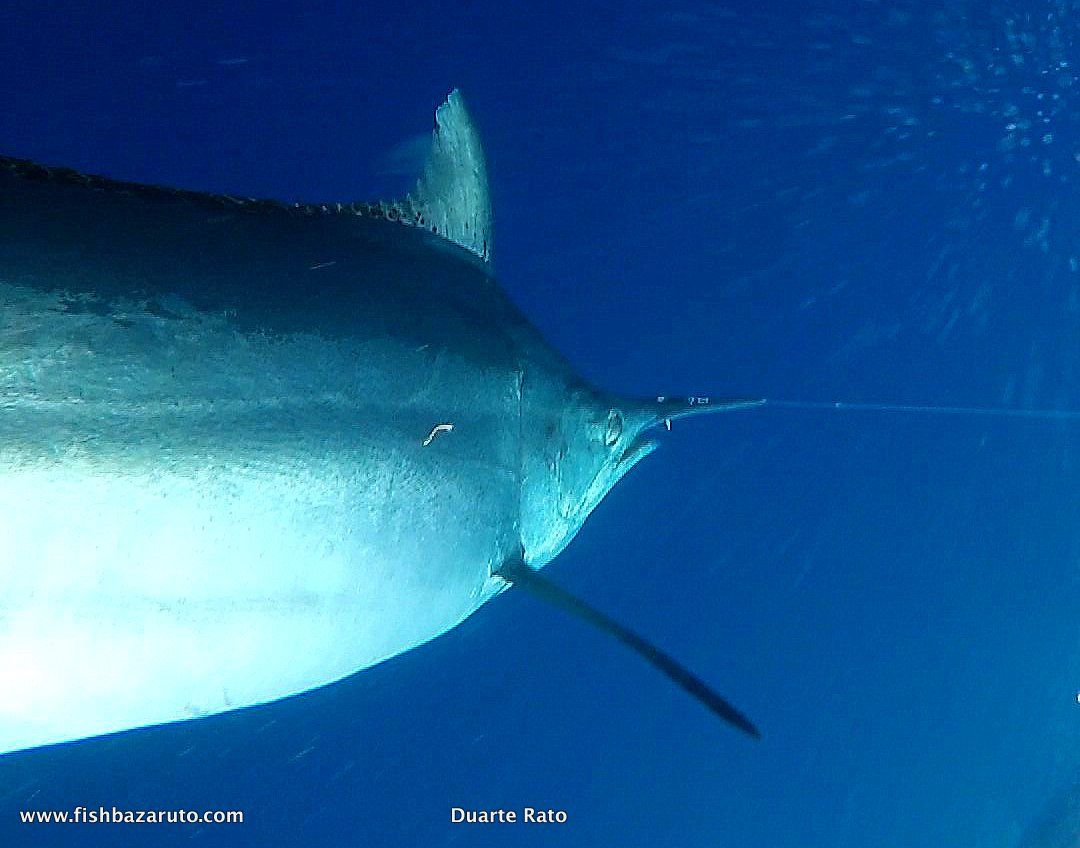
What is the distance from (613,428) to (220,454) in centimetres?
117

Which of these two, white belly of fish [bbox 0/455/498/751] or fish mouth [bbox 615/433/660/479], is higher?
fish mouth [bbox 615/433/660/479]

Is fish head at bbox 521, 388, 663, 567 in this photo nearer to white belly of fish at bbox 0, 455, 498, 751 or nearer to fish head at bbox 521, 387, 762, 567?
fish head at bbox 521, 387, 762, 567

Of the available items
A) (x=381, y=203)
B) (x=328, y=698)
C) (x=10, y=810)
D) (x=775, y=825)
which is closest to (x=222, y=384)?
(x=381, y=203)

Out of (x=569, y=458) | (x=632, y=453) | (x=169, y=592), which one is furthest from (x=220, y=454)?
(x=632, y=453)

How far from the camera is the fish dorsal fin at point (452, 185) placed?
1.86 m

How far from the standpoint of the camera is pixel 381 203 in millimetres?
1806

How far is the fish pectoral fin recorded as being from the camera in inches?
62.1

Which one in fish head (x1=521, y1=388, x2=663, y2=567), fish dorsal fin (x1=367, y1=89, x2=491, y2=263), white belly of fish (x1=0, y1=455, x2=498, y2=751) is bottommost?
white belly of fish (x1=0, y1=455, x2=498, y2=751)

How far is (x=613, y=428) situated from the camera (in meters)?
2.09

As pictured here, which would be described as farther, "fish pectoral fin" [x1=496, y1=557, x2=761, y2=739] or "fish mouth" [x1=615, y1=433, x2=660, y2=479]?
"fish mouth" [x1=615, y1=433, x2=660, y2=479]

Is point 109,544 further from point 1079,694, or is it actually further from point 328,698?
point 1079,694

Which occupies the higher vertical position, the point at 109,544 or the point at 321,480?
the point at 321,480

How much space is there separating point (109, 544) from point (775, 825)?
24.5ft

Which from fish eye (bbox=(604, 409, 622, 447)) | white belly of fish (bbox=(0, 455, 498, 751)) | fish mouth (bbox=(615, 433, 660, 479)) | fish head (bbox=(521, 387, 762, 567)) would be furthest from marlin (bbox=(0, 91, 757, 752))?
fish mouth (bbox=(615, 433, 660, 479))
